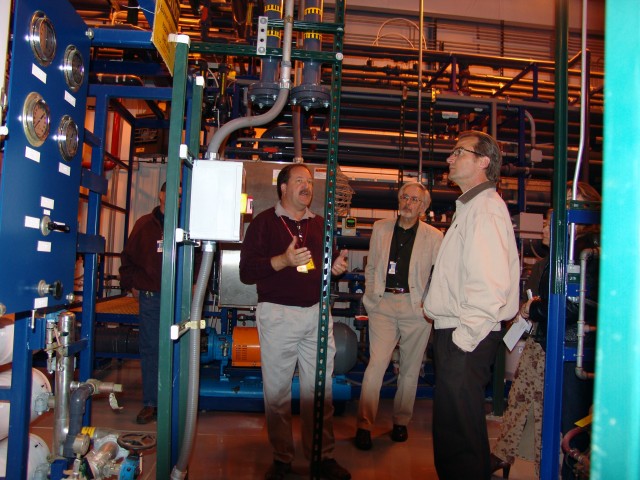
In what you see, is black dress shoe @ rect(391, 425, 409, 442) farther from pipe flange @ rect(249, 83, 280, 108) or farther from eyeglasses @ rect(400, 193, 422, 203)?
pipe flange @ rect(249, 83, 280, 108)

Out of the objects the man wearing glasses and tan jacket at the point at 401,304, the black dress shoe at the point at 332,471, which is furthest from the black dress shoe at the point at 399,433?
the black dress shoe at the point at 332,471

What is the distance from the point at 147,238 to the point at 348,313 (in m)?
2.42

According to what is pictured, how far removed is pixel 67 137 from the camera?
186cm

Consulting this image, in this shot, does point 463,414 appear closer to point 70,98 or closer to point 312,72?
point 312,72

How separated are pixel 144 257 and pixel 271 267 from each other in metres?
1.55

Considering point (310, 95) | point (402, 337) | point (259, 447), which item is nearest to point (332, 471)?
point (259, 447)

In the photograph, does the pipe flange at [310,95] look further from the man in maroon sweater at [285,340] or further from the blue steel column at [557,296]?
the blue steel column at [557,296]

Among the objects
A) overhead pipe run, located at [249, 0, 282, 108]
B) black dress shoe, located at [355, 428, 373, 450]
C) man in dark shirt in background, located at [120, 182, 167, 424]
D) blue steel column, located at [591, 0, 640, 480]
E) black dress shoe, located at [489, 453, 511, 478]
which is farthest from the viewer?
man in dark shirt in background, located at [120, 182, 167, 424]

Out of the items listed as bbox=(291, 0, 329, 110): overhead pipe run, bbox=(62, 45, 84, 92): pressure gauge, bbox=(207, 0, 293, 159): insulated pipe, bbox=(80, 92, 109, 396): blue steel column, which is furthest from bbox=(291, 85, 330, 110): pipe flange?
bbox=(80, 92, 109, 396): blue steel column

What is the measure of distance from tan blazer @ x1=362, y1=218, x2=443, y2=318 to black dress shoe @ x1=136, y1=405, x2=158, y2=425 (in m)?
1.90

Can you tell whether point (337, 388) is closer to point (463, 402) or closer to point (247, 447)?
point (247, 447)

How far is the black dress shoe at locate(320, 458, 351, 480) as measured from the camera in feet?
8.18

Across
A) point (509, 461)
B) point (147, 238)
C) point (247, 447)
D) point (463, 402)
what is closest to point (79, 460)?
point (247, 447)

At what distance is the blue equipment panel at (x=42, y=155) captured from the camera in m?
1.50
